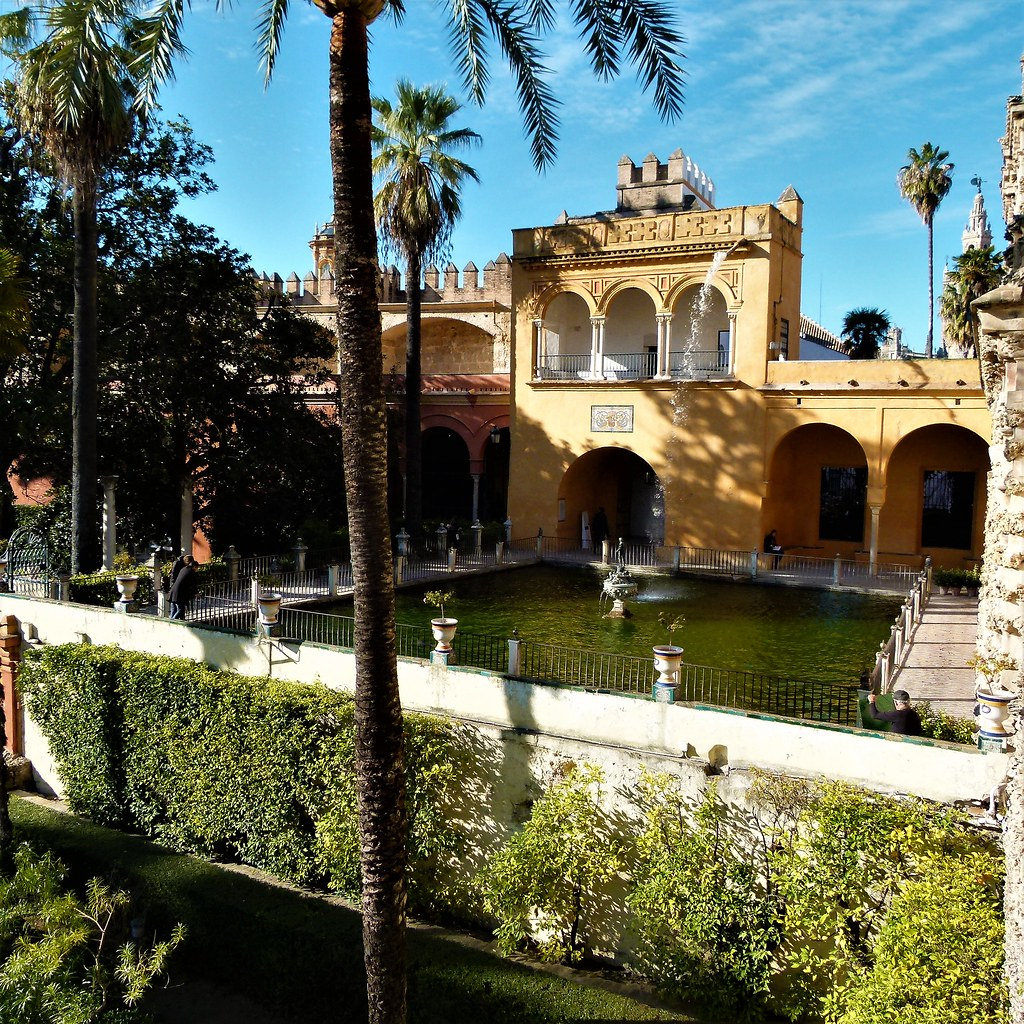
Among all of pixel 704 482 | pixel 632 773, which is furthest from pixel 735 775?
pixel 704 482

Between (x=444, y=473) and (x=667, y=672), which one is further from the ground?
(x=444, y=473)

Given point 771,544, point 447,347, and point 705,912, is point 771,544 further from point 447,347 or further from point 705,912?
point 447,347

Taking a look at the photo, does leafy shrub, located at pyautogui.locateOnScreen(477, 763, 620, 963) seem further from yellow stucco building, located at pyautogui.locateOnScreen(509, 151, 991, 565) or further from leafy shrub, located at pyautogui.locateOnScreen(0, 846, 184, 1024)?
yellow stucco building, located at pyautogui.locateOnScreen(509, 151, 991, 565)

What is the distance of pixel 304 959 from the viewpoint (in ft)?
26.7

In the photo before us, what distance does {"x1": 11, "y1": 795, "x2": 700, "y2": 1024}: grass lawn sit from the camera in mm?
7273

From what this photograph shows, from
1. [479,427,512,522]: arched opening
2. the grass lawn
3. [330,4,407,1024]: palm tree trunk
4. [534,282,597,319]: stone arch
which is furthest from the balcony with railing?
[330,4,407,1024]: palm tree trunk

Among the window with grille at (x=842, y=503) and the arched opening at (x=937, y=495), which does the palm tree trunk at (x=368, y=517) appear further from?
the window with grille at (x=842, y=503)

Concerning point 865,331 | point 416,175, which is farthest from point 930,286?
point 416,175

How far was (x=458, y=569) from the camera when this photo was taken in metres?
19.3

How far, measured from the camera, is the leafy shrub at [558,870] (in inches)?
316

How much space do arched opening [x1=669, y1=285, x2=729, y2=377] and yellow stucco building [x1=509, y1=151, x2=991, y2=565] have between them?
0.05 metres

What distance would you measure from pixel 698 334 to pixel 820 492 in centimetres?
532

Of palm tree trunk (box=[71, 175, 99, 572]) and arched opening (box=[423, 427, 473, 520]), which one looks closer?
palm tree trunk (box=[71, 175, 99, 572])

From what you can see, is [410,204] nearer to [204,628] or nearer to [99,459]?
[99,459]
